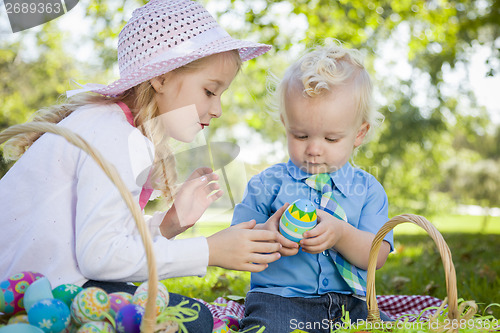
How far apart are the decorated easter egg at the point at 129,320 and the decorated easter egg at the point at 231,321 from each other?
77cm

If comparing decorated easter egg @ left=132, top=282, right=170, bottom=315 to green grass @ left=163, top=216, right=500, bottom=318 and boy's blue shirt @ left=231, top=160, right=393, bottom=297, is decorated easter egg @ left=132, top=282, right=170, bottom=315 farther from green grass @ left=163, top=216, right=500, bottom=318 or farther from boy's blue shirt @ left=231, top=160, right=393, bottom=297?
green grass @ left=163, top=216, right=500, bottom=318

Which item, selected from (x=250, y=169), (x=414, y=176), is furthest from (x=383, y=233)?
(x=414, y=176)

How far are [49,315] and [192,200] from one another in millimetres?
856

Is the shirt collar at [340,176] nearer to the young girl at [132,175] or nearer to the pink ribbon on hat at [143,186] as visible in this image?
the young girl at [132,175]

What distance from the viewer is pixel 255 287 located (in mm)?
2010

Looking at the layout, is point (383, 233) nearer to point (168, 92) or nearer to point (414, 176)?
point (168, 92)

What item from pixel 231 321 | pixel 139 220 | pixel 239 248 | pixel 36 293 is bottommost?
pixel 231 321

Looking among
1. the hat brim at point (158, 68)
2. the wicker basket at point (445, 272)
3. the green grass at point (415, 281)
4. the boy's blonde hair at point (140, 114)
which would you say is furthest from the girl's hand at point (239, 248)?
the green grass at point (415, 281)

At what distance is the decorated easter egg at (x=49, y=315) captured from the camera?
117cm

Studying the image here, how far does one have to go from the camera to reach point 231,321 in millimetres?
1946

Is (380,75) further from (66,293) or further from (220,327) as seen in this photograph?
(66,293)

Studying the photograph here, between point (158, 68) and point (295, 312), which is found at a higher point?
point (158, 68)

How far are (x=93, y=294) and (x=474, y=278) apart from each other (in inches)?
99.2

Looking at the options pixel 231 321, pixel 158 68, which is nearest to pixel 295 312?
pixel 231 321
